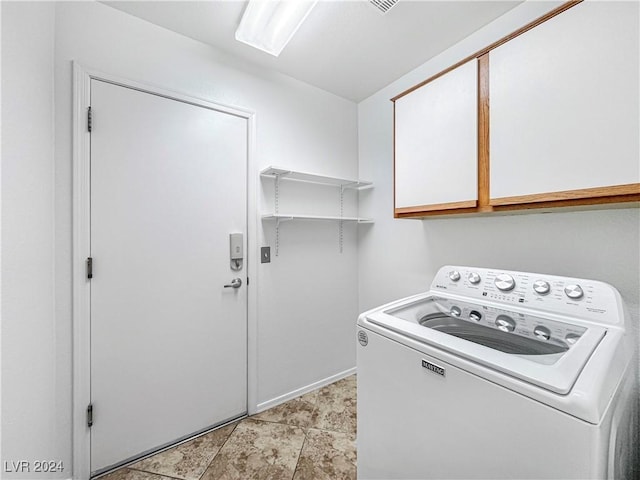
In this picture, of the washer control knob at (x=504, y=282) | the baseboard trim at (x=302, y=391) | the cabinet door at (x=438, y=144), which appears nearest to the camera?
the washer control knob at (x=504, y=282)

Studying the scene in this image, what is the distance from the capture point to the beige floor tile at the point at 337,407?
189 cm

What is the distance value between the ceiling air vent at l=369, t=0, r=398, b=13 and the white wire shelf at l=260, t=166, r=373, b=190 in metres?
1.07

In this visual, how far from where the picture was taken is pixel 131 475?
150 centimetres

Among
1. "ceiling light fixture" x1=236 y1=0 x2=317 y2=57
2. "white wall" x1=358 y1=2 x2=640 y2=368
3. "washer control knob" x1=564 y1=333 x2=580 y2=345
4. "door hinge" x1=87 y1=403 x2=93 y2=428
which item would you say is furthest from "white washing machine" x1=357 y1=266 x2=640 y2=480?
Answer: "ceiling light fixture" x1=236 y1=0 x2=317 y2=57

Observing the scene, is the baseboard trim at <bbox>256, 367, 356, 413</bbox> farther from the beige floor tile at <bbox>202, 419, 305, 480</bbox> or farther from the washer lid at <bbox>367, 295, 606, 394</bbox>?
the washer lid at <bbox>367, 295, 606, 394</bbox>

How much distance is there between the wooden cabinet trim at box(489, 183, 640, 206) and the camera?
95 cm

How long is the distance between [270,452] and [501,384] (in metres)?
1.52

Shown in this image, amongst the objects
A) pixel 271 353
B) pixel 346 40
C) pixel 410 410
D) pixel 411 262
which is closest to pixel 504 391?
pixel 410 410

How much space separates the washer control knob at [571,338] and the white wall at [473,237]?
1.76 ft

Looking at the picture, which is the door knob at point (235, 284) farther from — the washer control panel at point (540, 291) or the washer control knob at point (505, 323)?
the washer control knob at point (505, 323)

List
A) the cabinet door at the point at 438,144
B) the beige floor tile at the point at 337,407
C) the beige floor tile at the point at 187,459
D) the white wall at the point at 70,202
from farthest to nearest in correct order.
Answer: the beige floor tile at the point at 337,407
the beige floor tile at the point at 187,459
the cabinet door at the point at 438,144
the white wall at the point at 70,202

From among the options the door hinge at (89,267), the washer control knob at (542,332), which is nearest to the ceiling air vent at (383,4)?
the washer control knob at (542,332)

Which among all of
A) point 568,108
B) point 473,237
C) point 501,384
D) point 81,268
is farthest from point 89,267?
point 568,108

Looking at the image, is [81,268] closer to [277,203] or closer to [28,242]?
[28,242]
